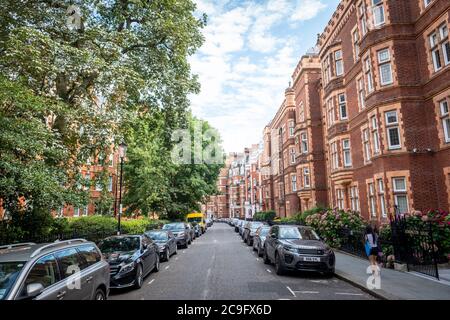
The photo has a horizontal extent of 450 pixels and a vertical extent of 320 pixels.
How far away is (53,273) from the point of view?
455 cm

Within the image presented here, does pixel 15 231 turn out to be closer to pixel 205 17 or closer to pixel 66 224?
pixel 66 224

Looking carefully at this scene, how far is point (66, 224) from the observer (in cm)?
1374

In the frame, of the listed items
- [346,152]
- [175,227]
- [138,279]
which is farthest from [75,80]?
[346,152]

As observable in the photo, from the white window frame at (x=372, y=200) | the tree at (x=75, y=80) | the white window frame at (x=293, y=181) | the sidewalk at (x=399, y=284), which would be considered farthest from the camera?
the white window frame at (x=293, y=181)

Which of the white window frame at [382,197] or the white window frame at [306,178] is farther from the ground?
the white window frame at [306,178]

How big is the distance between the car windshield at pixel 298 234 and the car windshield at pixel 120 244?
525 centimetres

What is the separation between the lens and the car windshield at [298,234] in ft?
34.7

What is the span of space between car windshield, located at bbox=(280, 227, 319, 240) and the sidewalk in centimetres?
140

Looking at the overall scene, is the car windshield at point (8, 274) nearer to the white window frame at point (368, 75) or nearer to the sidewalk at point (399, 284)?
the sidewalk at point (399, 284)

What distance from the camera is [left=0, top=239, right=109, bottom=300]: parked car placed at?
12.7 feet

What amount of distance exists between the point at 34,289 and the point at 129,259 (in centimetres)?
455

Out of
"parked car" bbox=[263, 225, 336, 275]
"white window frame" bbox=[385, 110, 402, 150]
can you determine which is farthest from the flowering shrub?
"parked car" bbox=[263, 225, 336, 275]

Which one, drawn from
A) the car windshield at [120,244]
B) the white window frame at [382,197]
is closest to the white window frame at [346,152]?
the white window frame at [382,197]

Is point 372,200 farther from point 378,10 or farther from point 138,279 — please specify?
point 138,279
